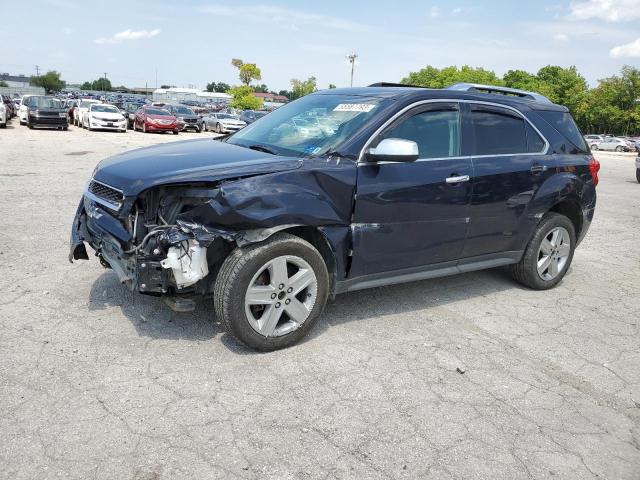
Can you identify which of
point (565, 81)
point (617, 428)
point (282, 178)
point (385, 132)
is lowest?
point (617, 428)

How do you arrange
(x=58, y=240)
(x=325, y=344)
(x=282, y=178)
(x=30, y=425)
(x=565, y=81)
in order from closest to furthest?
(x=30, y=425)
(x=282, y=178)
(x=325, y=344)
(x=58, y=240)
(x=565, y=81)

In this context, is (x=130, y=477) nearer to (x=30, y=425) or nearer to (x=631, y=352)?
(x=30, y=425)

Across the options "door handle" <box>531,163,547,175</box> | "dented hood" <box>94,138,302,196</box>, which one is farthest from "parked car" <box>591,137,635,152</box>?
"dented hood" <box>94,138,302,196</box>

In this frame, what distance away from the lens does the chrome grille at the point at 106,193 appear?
3750 mm

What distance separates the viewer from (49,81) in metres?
146

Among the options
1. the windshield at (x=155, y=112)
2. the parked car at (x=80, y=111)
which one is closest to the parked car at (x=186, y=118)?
the windshield at (x=155, y=112)

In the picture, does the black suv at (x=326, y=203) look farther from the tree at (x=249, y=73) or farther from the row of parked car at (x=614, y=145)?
the tree at (x=249, y=73)

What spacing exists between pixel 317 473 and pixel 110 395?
1.35 metres

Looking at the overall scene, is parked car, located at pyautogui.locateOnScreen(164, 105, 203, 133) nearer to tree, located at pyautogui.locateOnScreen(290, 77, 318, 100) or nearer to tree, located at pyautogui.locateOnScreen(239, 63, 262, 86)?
tree, located at pyautogui.locateOnScreen(239, 63, 262, 86)

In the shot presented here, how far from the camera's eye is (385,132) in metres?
4.12

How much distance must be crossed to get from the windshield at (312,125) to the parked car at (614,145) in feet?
166

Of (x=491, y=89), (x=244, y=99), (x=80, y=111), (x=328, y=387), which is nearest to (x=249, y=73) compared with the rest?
(x=244, y=99)

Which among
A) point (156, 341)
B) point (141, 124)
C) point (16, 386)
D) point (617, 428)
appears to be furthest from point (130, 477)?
point (141, 124)

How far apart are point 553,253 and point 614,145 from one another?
1951 inches
